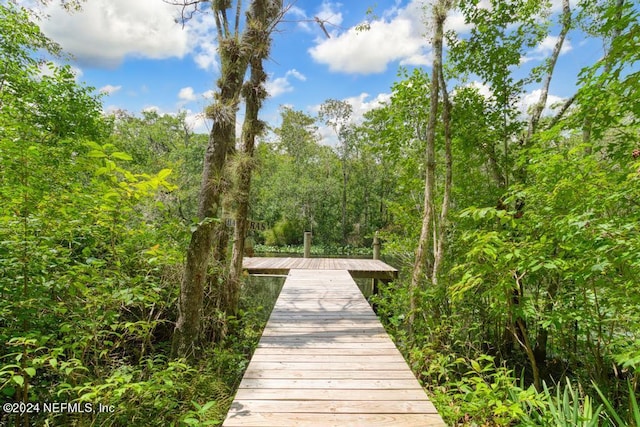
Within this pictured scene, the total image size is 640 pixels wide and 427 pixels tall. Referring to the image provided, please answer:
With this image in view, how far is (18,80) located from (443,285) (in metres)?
10.5

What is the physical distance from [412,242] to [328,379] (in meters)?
3.68

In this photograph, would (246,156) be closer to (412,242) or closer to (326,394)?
(412,242)

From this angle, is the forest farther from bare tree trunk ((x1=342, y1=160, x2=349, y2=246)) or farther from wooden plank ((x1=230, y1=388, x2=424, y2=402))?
bare tree trunk ((x1=342, y1=160, x2=349, y2=246))

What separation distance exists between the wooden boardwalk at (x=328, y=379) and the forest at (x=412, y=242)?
0.49 metres

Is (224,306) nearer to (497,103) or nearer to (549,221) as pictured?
(549,221)

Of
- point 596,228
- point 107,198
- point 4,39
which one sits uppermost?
point 4,39

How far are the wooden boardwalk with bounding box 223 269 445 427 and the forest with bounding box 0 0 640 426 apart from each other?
1.62ft

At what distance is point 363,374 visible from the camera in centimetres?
260

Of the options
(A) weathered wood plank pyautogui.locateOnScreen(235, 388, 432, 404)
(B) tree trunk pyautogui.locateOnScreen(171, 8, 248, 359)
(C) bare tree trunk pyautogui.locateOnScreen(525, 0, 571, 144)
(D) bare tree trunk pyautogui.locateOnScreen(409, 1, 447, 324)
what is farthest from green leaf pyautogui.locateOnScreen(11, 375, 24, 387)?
(C) bare tree trunk pyautogui.locateOnScreen(525, 0, 571, 144)

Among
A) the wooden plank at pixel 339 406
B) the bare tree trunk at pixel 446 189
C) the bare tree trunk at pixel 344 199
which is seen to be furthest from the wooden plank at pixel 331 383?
the bare tree trunk at pixel 344 199

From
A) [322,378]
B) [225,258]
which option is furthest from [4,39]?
[322,378]

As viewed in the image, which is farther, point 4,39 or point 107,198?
point 4,39

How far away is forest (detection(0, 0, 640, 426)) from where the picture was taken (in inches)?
83.8

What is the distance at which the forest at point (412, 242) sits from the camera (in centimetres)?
213
